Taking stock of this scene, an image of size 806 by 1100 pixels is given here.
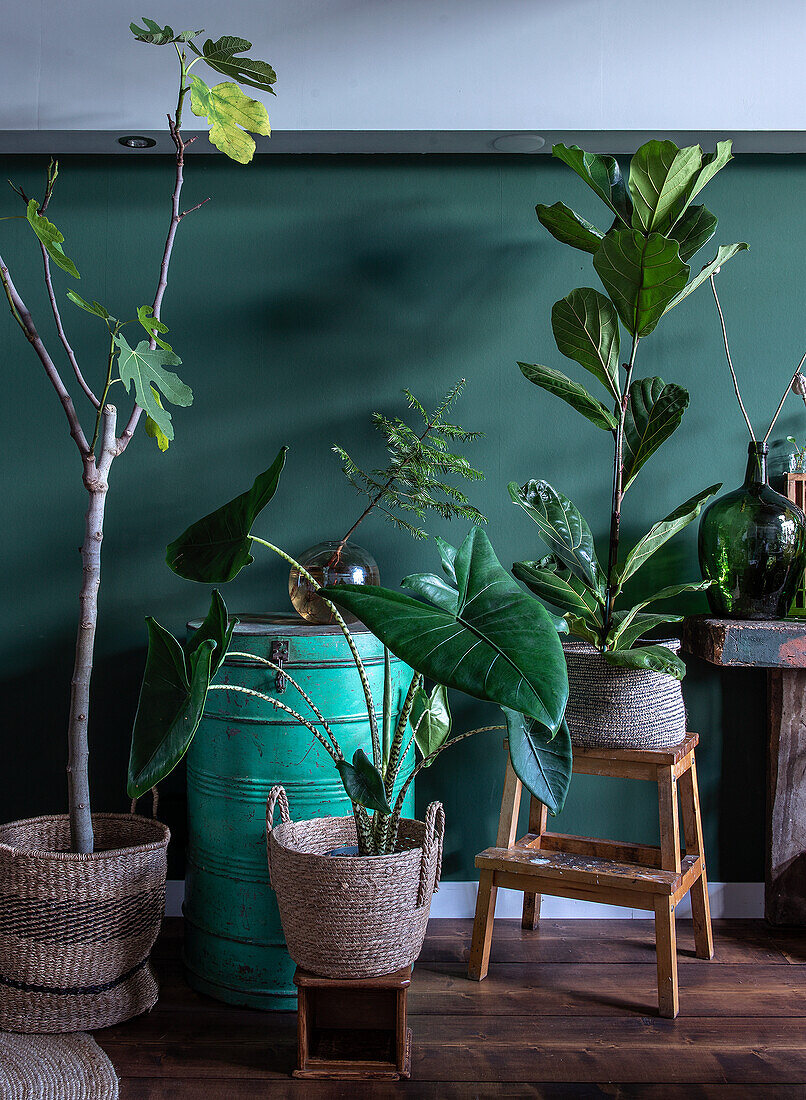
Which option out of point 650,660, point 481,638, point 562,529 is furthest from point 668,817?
point 481,638

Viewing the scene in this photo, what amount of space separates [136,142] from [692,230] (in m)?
1.51

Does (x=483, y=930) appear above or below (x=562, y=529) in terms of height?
below

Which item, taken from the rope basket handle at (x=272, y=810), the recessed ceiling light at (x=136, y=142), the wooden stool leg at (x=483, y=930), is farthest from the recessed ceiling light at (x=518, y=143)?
the wooden stool leg at (x=483, y=930)

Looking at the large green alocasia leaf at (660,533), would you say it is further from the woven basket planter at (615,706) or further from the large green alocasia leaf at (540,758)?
the large green alocasia leaf at (540,758)

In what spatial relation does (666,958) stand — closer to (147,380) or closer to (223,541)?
(223,541)

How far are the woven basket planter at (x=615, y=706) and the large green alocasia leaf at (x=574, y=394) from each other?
559 mm

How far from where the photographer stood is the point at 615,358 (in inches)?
82.7

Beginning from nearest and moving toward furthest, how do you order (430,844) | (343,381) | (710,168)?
(430,844), (710,168), (343,381)

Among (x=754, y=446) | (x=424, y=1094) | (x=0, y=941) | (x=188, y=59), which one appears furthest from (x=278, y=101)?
(x=424, y=1094)

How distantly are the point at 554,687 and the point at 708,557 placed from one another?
4.14 ft

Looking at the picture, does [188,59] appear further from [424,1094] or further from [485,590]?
[424,1094]

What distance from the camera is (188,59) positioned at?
91.3 inches

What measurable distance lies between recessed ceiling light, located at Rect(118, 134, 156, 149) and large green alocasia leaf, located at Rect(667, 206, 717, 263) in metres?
1.43

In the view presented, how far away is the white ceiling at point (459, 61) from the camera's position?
7.47ft
